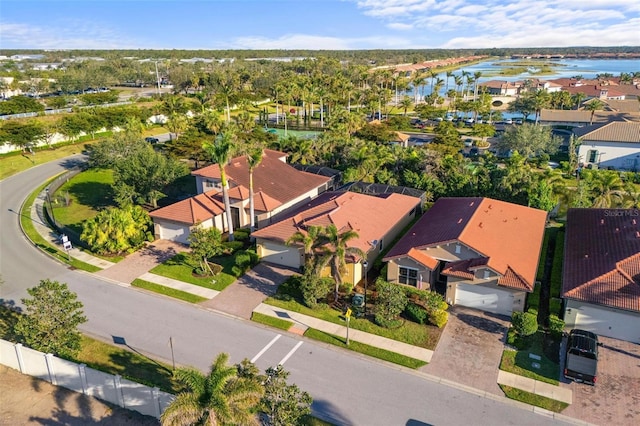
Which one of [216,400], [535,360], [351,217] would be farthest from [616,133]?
[216,400]

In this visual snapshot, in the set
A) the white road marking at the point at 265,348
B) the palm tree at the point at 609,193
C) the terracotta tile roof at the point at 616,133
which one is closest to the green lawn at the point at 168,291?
the white road marking at the point at 265,348


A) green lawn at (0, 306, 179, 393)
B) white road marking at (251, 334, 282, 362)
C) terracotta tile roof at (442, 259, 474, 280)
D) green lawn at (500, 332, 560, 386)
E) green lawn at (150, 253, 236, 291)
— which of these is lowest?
green lawn at (500, 332, 560, 386)

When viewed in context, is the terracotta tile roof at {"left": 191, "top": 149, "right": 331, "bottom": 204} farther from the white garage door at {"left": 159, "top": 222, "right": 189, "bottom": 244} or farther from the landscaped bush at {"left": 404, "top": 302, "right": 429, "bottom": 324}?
the landscaped bush at {"left": 404, "top": 302, "right": 429, "bottom": 324}

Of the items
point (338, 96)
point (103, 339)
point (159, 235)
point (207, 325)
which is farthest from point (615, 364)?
point (338, 96)

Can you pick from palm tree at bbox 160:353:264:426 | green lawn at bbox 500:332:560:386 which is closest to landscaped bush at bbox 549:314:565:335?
green lawn at bbox 500:332:560:386

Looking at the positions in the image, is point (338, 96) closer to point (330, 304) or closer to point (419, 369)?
point (330, 304)

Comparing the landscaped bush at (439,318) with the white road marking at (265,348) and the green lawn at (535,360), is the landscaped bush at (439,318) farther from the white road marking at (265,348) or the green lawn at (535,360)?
the white road marking at (265,348)
